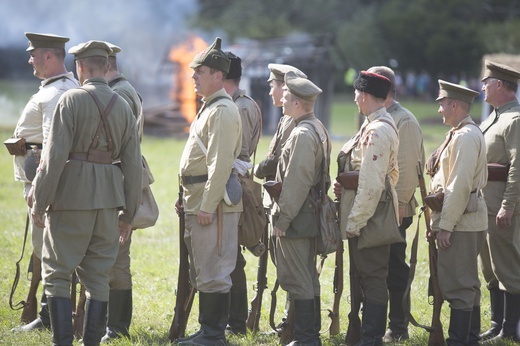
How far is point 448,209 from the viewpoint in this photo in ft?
20.4

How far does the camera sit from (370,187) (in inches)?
241

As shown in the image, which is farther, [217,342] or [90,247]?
[217,342]

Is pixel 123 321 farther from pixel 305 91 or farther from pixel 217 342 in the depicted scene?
pixel 305 91

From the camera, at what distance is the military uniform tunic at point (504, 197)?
680 centimetres

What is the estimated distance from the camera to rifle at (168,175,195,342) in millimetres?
6621

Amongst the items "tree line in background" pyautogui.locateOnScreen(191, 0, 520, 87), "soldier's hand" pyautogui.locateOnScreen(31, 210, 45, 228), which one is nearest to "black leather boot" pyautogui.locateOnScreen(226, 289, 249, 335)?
"soldier's hand" pyautogui.locateOnScreen(31, 210, 45, 228)

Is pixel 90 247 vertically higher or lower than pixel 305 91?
lower

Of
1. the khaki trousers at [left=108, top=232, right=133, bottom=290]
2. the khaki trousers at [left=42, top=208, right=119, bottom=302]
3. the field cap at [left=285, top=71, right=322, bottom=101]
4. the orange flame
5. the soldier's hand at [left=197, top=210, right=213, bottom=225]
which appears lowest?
the khaki trousers at [left=108, top=232, right=133, bottom=290]

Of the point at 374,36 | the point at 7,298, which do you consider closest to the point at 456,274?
the point at 7,298

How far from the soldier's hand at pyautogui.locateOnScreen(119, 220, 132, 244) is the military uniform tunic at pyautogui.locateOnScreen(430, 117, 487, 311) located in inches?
95.6

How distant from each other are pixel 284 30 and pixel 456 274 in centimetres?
4246

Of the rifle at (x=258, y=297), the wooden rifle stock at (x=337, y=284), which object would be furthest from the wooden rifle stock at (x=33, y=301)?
the wooden rifle stock at (x=337, y=284)

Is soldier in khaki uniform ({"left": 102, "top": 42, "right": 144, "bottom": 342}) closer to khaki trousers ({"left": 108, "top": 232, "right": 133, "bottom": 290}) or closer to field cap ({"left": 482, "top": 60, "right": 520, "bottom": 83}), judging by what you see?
khaki trousers ({"left": 108, "top": 232, "right": 133, "bottom": 290})

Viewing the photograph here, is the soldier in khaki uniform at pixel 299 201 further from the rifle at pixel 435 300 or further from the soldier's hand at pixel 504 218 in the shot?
the soldier's hand at pixel 504 218
